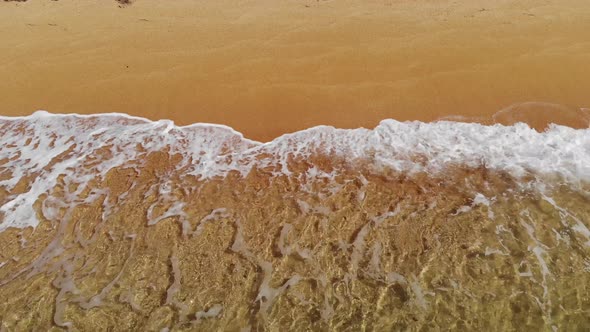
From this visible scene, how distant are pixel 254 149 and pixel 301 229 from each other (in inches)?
74.7

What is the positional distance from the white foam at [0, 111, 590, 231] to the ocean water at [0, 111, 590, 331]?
0.03 metres

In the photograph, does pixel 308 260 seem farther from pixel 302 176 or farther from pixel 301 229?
pixel 302 176

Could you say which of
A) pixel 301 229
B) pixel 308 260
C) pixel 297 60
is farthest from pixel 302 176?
pixel 297 60

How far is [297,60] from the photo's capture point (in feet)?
26.0

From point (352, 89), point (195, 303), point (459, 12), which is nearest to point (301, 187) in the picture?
point (195, 303)

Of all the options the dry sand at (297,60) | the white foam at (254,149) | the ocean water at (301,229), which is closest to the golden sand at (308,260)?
the ocean water at (301,229)

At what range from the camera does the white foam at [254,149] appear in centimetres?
508

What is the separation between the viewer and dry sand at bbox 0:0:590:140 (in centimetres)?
657

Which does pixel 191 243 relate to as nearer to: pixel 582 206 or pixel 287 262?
pixel 287 262

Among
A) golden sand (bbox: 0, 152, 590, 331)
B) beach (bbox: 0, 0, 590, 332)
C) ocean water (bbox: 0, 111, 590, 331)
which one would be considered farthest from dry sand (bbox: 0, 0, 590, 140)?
golden sand (bbox: 0, 152, 590, 331)

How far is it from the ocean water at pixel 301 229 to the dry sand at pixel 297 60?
0.84m

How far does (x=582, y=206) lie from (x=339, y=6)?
8.16 metres

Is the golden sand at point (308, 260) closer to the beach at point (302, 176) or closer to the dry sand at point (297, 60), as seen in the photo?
the beach at point (302, 176)

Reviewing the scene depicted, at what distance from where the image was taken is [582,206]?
4.36 m
